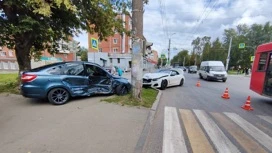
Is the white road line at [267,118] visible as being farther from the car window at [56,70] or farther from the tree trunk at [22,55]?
the tree trunk at [22,55]

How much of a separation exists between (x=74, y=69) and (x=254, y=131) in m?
6.18

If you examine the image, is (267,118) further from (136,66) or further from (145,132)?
(136,66)

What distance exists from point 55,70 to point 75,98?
151 cm

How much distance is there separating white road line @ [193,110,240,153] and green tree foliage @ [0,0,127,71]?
598cm

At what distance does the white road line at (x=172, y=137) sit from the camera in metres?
3.62

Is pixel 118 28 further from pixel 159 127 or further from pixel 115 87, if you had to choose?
pixel 159 127

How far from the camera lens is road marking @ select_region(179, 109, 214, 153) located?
3.70m

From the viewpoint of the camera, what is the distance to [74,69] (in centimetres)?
700

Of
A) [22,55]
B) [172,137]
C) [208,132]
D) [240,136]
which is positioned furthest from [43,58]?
[240,136]

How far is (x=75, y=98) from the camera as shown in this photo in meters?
7.50

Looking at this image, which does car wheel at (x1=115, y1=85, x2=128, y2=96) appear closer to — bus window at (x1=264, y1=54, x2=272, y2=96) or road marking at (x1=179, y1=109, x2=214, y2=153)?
road marking at (x1=179, y1=109, x2=214, y2=153)

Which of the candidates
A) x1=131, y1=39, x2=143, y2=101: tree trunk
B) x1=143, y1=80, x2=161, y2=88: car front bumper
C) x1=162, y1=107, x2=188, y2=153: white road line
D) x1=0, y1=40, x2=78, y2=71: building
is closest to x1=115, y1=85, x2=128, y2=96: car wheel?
x1=131, y1=39, x2=143, y2=101: tree trunk

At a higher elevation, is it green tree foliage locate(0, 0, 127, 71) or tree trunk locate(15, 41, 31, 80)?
green tree foliage locate(0, 0, 127, 71)

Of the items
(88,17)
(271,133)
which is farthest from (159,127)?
(88,17)
